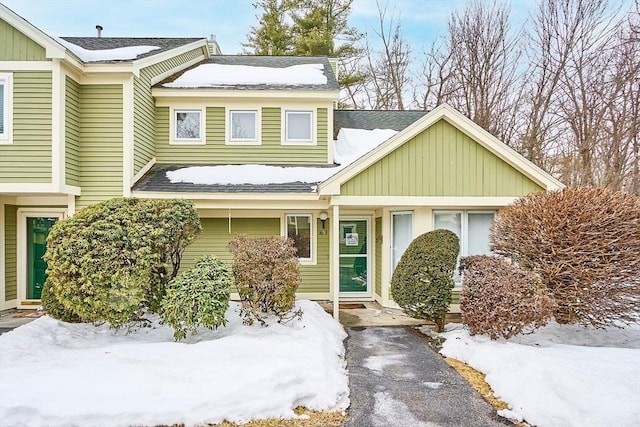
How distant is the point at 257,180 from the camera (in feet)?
30.6

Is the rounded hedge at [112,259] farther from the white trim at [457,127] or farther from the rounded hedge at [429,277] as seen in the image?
the rounded hedge at [429,277]

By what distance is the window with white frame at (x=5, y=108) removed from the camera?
7692 mm

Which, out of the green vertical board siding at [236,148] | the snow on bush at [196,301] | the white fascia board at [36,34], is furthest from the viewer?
the green vertical board siding at [236,148]

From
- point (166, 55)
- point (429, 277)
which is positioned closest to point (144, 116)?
point (166, 55)

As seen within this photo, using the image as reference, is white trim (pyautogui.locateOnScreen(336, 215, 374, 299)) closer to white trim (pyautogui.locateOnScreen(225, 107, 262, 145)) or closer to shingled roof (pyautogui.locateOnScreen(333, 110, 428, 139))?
shingled roof (pyautogui.locateOnScreen(333, 110, 428, 139))

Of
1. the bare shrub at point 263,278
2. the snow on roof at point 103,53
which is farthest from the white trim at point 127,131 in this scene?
the bare shrub at point 263,278

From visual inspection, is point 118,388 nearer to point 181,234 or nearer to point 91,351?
point 91,351

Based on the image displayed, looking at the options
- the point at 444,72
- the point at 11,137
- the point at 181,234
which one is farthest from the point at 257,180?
the point at 444,72

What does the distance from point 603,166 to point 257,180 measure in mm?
14508

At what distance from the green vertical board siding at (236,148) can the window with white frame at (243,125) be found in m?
0.20

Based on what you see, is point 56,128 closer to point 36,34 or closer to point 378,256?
point 36,34

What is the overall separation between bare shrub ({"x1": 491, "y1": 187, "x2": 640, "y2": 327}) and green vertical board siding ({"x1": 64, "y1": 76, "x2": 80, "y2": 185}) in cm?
906

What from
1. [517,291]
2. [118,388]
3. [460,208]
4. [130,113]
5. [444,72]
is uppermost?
[444,72]

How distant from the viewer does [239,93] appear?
1020cm
